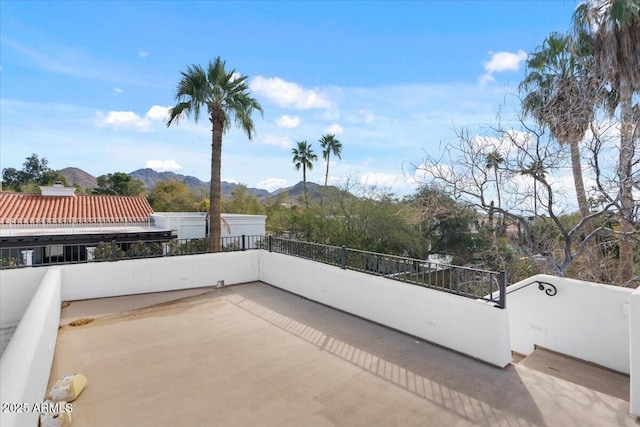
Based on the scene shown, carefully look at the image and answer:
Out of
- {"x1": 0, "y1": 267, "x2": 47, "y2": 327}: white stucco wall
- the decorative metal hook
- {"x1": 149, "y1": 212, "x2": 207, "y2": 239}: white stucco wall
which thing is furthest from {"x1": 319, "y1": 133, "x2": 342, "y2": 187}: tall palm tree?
the decorative metal hook

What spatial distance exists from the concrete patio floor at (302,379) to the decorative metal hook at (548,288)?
0.80 meters

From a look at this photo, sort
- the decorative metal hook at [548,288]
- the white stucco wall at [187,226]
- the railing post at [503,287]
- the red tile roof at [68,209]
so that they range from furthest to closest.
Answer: the red tile roof at [68,209] → the white stucco wall at [187,226] → the decorative metal hook at [548,288] → the railing post at [503,287]

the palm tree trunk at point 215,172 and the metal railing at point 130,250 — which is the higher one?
the palm tree trunk at point 215,172

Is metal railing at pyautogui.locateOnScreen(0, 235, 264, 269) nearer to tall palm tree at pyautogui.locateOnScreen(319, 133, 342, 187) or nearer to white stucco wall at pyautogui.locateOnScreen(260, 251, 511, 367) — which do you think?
white stucco wall at pyautogui.locateOnScreen(260, 251, 511, 367)

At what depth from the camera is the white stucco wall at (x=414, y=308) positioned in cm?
345

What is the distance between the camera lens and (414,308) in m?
4.18

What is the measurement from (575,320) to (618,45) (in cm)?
737

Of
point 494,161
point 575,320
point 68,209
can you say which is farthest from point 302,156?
point 575,320

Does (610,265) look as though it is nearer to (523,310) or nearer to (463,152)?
(463,152)

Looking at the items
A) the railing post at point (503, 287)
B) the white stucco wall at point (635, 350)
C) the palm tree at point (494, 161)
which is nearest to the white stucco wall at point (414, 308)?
the railing post at point (503, 287)

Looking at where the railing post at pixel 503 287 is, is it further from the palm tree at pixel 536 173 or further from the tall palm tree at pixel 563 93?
the tall palm tree at pixel 563 93

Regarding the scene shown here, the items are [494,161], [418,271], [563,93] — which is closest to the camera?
[418,271]

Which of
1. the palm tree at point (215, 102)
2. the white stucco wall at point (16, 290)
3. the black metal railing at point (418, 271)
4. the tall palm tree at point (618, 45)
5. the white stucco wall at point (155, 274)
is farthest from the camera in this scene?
the palm tree at point (215, 102)

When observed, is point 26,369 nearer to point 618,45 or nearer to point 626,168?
point 626,168
